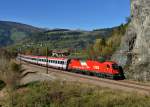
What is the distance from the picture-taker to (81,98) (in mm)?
34875

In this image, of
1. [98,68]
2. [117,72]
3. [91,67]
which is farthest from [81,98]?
[91,67]

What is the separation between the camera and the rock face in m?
47.5

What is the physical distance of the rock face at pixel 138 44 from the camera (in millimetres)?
47456

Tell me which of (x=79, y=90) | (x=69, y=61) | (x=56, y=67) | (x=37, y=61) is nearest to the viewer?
(x=79, y=90)

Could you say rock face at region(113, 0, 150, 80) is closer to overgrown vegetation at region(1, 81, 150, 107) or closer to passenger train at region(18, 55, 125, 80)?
passenger train at region(18, 55, 125, 80)

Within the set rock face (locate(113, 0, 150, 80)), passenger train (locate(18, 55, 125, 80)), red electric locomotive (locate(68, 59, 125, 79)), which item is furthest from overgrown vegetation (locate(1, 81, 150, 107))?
passenger train (locate(18, 55, 125, 80))

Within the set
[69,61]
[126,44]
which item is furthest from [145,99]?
[69,61]

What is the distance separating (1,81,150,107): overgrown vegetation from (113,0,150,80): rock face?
11022 millimetres

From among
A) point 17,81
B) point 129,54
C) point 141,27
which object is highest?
point 141,27

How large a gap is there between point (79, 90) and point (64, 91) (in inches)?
73.2

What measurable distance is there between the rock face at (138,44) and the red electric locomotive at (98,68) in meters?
2.04

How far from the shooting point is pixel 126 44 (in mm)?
56406

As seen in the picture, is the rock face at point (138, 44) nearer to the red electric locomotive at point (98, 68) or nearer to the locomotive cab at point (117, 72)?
the locomotive cab at point (117, 72)

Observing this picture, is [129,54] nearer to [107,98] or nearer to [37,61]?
[107,98]
